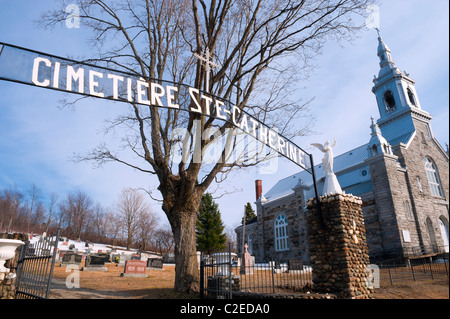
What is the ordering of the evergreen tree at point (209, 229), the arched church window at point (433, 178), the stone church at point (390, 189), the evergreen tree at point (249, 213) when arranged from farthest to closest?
the evergreen tree at point (249, 213) < the evergreen tree at point (209, 229) < the arched church window at point (433, 178) < the stone church at point (390, 189)

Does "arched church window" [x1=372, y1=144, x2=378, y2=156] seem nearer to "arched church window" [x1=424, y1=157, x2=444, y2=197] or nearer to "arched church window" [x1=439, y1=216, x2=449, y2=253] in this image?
"arched church window" [x1=424, y1=157, x2=444, y2=197]

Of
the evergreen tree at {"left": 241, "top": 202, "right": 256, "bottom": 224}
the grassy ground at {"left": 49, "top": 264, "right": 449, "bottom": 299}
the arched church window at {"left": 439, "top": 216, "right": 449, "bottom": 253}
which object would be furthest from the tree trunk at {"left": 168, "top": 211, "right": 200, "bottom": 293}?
the evergreen tree at {"left": 241, "top": 202, "right": 256, "bottom": 224}

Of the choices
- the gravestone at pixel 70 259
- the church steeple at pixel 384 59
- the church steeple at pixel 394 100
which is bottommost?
the gravestone at pixel 70 259

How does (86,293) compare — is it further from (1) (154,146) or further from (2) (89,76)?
(2) (89,76)

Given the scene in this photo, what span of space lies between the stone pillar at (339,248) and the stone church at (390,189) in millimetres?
13498

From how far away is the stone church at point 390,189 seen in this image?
21047mm

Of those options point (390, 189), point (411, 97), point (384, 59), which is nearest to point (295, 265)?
point (390, 189)

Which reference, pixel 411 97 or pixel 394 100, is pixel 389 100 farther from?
pixel 411 97

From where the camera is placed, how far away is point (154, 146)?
10500 millimetres

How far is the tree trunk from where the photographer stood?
9109 millimetres

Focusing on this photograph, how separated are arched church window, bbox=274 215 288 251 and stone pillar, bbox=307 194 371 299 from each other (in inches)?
818

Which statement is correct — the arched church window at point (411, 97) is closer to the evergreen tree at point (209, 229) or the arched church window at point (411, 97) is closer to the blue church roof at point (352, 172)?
the blue church roof at point (352, 172)

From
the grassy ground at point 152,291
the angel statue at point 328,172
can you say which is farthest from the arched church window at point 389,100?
the angel statue at point 328,172
